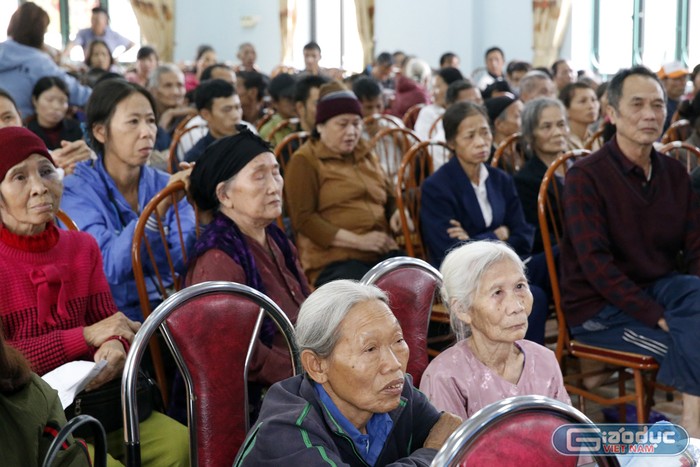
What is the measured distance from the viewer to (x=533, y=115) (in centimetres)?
373

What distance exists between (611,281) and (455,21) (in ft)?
33.0

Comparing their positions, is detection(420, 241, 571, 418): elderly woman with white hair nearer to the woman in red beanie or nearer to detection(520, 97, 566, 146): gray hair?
the woman in red beanie

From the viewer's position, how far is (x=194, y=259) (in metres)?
2.11

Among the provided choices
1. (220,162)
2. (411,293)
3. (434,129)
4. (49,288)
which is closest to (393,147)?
(434,129)

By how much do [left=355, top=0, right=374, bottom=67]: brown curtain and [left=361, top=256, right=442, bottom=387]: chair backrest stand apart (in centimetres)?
1143

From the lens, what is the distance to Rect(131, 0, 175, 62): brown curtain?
12.9 meters

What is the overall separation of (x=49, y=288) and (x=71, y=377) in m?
0.29

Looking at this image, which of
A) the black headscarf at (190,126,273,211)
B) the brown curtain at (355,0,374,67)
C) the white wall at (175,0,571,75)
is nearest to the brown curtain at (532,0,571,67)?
the white wall at (175,0,571,75)

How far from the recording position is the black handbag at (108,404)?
69.6 inches

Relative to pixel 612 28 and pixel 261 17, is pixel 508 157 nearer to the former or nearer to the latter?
pixel 612 28

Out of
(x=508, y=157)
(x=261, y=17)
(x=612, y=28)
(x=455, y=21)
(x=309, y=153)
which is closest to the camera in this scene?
(x=309, y=153)

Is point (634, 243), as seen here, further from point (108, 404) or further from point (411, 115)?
point (411, 115)

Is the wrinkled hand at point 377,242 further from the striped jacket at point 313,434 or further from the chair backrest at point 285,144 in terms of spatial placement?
the striped jacket at point 313,434

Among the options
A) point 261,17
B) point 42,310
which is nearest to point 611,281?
point 42,310
